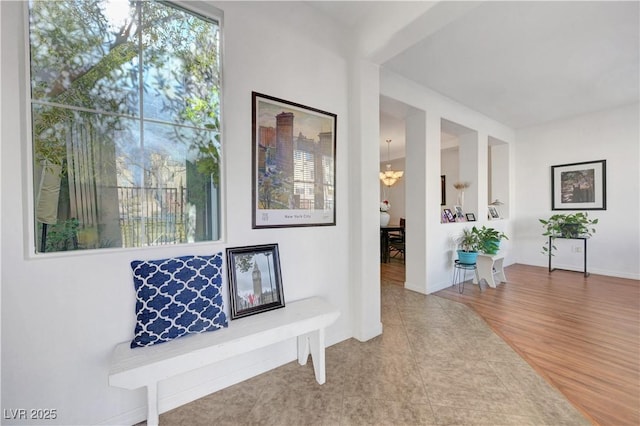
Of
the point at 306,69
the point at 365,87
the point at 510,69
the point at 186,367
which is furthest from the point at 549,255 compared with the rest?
the point at 186,367

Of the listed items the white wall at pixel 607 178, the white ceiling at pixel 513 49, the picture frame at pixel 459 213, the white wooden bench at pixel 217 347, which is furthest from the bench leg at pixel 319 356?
the white wall at pixel 607 178

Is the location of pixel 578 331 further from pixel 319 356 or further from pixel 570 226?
pixel 570 226

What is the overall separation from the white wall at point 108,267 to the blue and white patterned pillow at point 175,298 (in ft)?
0.30

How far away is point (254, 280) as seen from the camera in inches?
72.9

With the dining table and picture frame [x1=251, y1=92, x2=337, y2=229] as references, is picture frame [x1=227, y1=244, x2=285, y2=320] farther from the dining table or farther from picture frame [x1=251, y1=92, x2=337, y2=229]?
the dining table

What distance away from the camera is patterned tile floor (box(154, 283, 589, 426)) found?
4.92 feet

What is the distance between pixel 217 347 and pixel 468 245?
381cm

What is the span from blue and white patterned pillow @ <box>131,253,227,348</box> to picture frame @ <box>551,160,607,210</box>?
242 inches

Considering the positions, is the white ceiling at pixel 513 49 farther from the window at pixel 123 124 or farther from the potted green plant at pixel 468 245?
the potted green plant at pixel 468 245

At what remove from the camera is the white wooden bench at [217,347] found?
124 centimetres

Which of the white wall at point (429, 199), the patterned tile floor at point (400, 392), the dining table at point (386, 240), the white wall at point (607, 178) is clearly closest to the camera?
the patterned tile floor at point (400, 392)

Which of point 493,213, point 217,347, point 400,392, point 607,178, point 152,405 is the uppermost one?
point 607,178

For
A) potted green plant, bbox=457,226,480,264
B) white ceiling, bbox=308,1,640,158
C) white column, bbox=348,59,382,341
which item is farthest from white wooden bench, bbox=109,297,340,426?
potted green plant, bbox=457,226,480,264

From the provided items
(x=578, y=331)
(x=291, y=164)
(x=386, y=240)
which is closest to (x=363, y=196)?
(x=291, y=164)
